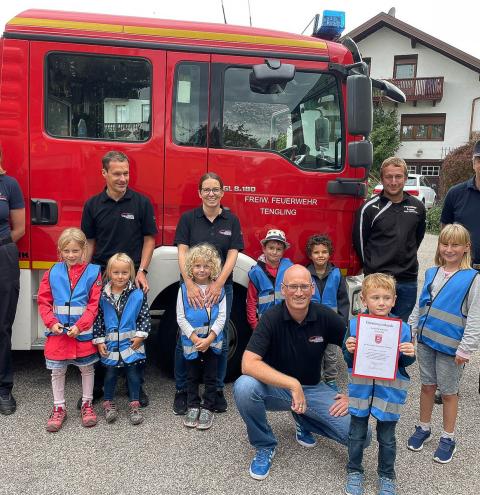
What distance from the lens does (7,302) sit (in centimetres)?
333

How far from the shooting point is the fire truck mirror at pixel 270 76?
345 cm

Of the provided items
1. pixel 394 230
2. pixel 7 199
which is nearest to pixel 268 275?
pixel 394 230

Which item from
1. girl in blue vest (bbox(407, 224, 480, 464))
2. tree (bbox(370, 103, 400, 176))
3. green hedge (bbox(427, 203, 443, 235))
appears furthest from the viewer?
tree (bbox(370, 103, 400, 176))

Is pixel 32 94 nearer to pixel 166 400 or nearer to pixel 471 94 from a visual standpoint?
pixel 166 400

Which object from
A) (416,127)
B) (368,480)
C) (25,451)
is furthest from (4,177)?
(416,127)

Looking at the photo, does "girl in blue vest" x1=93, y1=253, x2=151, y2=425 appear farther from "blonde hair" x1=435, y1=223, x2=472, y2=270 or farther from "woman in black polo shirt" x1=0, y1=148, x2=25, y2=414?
"blonde hair" x1=435, y1=223, x2=472, y2=270

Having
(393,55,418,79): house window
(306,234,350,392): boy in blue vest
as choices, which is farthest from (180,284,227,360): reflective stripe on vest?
(393,55,418,79): house window

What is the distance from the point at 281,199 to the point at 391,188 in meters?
0.83

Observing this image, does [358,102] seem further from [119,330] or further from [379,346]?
[119,330]

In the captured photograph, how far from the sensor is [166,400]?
3.65 m

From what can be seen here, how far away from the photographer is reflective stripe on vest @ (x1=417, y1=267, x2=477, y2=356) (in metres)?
2.88

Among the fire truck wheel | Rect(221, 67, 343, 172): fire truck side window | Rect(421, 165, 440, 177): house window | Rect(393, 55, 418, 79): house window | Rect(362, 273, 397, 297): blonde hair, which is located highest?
Rect(393, 55, 418, 79): house window

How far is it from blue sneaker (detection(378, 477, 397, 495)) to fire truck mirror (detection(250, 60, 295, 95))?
2.68 meters

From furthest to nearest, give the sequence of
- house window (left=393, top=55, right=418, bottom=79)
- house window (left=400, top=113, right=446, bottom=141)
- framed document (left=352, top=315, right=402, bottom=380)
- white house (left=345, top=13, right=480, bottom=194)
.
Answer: house window (left=393, top=55, right=418, bottom=79) < house window (left=400, top=113, right=446, bottom=141) < white house (left=345, top=13, right=480, bottom=194) < framed document (left=352, top=315, right=402, bottom=380)
